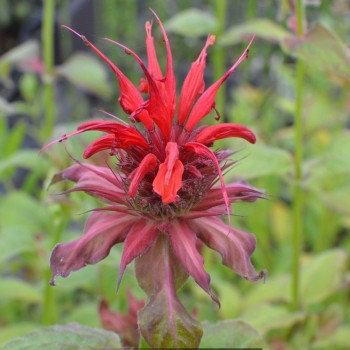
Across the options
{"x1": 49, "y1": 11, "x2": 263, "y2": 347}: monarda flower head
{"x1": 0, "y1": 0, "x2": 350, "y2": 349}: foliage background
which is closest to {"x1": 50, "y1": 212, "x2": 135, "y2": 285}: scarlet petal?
{"x1": 49, "y1": 11, "x2": 263, "y2": 347}: monarda flower head

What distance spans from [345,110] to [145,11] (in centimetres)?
161

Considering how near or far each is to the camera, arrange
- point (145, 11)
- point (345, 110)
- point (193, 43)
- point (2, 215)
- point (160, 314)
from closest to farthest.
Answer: point (160, 314) < point (2, 215) < point (345, 110) < point (193, 43) < point (145, 11)

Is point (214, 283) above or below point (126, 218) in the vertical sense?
below

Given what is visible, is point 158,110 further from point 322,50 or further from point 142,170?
point 322,50

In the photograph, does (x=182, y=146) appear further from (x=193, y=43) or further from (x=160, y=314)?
(x=193, y=43)

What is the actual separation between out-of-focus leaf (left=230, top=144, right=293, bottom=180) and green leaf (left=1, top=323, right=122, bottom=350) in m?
0.35

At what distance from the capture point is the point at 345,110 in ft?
4.44

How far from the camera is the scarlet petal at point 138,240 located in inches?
20.0

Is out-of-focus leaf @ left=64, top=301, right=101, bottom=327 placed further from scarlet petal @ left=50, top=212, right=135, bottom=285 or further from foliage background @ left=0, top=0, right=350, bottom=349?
scarlet petal @ left=50, top=212, right=135, bottom=285

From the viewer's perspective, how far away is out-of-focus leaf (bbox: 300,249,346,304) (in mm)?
1039

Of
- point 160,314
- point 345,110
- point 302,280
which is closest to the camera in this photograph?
point 160,314

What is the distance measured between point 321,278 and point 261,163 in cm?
29

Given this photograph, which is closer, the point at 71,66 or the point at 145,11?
the point at 71,66

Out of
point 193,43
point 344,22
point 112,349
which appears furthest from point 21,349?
point 193,43
